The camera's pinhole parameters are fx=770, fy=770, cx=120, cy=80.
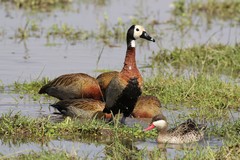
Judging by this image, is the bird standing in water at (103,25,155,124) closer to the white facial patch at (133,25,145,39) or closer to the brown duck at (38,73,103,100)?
the white facial patch at (133,25,145,39)

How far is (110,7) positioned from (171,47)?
16.7 feet

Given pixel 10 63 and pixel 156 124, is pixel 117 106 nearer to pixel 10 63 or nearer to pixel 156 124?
pixel 156 124

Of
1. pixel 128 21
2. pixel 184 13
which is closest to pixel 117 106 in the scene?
pixel 128 21

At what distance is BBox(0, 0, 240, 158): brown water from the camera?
8.60 meters

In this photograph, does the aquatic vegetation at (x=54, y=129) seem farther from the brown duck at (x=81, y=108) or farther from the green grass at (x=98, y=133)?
the brown duck at (x=81, y=108)

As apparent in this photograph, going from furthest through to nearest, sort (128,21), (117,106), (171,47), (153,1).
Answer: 1. (153,1)
2. (128,21)
3. (171,47)
4. (117,106)

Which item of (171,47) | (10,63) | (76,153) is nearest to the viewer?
(76,153)

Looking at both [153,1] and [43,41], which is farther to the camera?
[153,1]

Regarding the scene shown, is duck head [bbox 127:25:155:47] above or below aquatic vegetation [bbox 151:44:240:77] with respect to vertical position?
above

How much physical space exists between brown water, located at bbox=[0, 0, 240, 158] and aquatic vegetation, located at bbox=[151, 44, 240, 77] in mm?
194

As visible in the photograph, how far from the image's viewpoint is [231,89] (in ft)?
36.4

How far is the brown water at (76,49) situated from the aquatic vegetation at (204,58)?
0.64 feet

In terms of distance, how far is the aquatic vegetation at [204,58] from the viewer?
43.6 ft

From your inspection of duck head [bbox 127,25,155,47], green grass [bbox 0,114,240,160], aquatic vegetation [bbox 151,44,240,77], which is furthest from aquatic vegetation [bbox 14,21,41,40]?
green grass [bbox 0,114,240,160]
